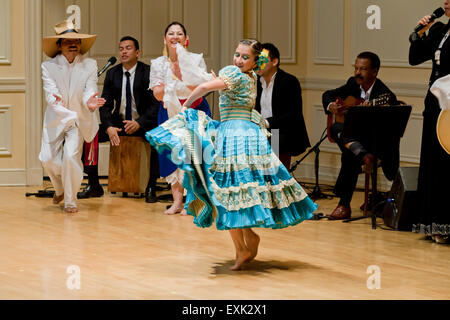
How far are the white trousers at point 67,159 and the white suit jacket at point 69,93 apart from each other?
0.06 meters

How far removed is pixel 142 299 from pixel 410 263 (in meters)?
1.85

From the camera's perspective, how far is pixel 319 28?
893cm

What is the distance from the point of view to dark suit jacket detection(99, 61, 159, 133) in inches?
306

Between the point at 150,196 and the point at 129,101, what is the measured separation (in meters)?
0.89

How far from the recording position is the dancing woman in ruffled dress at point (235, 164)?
4.91 m

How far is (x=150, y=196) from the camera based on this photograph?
25.2ft

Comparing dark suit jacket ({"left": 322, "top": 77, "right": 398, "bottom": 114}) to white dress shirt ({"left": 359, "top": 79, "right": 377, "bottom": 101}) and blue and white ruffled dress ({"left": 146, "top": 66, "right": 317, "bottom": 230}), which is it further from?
blue and white ruffled dress ({"left": 146, "top": 66, "right": 317, "bottom": 230})

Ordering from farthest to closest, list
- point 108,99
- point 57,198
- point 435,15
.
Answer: point 108,99 → point 57,198 → point 435,15

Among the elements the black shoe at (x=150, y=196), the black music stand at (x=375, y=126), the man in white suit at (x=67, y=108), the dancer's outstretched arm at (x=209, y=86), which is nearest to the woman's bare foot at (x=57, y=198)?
the man in white suit at (x=67, y=108)

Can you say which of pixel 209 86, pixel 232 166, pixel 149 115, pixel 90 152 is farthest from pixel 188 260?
pixel 149 115

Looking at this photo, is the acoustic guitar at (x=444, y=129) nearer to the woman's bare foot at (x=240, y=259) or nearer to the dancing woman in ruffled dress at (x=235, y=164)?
the dancing woman in ruffled dress at (x=235, y=164)

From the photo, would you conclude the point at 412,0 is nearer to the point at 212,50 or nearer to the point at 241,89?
the point at 212,50

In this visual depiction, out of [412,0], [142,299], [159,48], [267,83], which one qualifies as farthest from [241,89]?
[159,48]

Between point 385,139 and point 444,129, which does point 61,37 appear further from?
point 444,129
